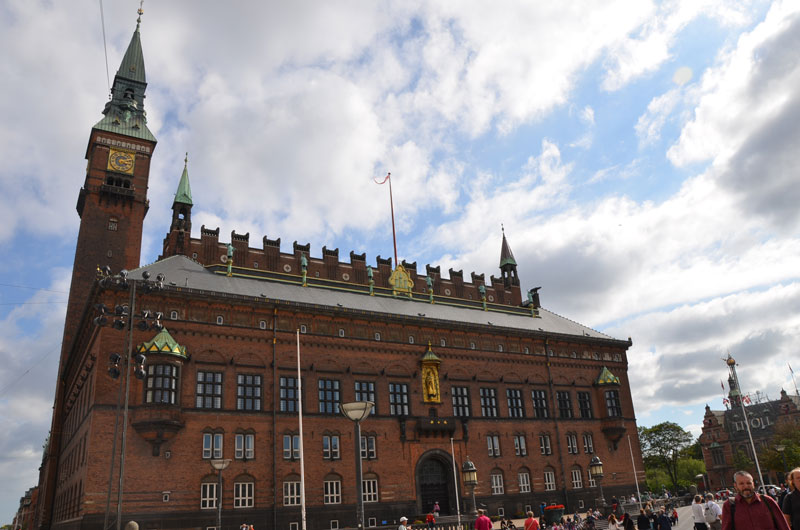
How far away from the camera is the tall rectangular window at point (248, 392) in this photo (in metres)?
39.8

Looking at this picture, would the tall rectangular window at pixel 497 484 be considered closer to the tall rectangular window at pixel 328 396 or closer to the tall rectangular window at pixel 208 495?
the tall rectangular window at pixel 328 396

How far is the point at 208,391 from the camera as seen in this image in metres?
38.8

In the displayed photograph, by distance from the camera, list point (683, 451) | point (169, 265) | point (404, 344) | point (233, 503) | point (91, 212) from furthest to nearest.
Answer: point (683, 451) < point (91, 212) < point (404, 344) < point (169, 265) < point (233, 503)

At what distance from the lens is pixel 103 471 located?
34062 mm

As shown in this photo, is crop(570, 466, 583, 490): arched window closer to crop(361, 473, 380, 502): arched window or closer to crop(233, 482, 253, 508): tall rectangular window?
crop(361, 473, 380, 502): arched window

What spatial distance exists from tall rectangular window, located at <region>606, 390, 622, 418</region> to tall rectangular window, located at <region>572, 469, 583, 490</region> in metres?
7.35

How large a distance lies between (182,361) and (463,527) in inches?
816

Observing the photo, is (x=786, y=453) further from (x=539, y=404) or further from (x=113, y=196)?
(x=113, y=196)

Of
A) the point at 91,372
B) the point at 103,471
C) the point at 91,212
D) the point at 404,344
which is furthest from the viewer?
the point at 91,212

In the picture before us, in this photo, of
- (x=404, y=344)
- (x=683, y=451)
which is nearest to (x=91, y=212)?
(x=404, y=344)

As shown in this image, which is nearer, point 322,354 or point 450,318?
point 322,354

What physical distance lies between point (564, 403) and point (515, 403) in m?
6.31

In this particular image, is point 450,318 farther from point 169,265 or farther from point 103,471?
point 103,471

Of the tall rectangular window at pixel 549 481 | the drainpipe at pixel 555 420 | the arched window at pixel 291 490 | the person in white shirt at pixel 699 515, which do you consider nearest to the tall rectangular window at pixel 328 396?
the arched window at pixel 291 490
